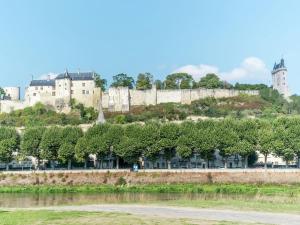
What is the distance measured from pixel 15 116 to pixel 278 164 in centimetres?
5970

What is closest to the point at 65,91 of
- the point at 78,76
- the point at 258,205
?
the point at 78,76

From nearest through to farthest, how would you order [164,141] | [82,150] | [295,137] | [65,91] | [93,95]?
[295,137]
[164,141]
[82,150]
[65,91]
[93,95]

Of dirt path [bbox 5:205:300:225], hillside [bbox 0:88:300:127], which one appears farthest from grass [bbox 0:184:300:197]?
hillside [bbox 0:88:300:127]

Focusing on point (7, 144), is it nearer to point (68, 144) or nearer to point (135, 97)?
point (68, 144)

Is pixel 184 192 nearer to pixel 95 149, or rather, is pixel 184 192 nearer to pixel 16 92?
pixel 95 149

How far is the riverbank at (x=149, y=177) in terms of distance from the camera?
66.5 metres

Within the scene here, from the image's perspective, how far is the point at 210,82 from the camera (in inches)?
5167

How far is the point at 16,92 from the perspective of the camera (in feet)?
474

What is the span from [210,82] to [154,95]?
1500 cm

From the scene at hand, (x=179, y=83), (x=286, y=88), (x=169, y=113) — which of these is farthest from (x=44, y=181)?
(x=286, y=88)

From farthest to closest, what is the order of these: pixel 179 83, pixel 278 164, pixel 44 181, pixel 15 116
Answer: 1. pixel 179 83
2. pixel 15 116
3. pixel 278 164
4. pixel 44 181

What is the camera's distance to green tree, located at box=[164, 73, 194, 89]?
133125 mm

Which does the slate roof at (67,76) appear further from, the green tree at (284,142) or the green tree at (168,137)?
the green tree at (284,142)

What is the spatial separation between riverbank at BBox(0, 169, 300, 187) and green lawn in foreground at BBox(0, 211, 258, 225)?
32.8 metres
